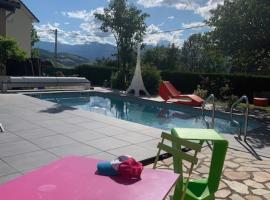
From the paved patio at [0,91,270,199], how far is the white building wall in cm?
1724

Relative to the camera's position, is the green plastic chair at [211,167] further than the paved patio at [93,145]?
No

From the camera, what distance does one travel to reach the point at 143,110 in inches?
542

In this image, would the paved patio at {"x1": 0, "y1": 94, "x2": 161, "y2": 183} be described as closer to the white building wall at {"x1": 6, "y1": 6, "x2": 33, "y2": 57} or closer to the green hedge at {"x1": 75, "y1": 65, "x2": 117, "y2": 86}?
the green hedge at {"x1": 75, "y1": 65, "x2": 117, "y2": 86}

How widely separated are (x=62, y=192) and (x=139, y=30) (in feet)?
64.7

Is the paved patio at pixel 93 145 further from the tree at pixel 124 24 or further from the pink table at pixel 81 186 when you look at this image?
the tree at pixel 124 24

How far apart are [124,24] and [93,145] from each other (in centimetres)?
1554

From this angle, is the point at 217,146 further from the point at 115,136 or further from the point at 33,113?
the point at 33,113

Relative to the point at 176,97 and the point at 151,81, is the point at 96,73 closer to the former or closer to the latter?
the point at 151,81

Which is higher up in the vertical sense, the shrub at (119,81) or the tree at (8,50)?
the tree at (8,50)

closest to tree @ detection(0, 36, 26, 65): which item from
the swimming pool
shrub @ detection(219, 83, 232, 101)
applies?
the swimming pool

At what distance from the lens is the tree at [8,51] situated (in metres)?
16.1

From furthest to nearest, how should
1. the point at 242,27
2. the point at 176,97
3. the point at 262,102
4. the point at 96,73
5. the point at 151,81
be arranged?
1. the point at 96,73
2. the point at 151,81
3. the point at 262,102
4. the point at 176,97
5. the point at 242,27

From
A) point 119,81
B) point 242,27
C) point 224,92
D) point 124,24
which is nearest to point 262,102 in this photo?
point 224,92

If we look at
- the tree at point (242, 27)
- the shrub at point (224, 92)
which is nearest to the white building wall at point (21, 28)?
the shrub at point (224, 92)
